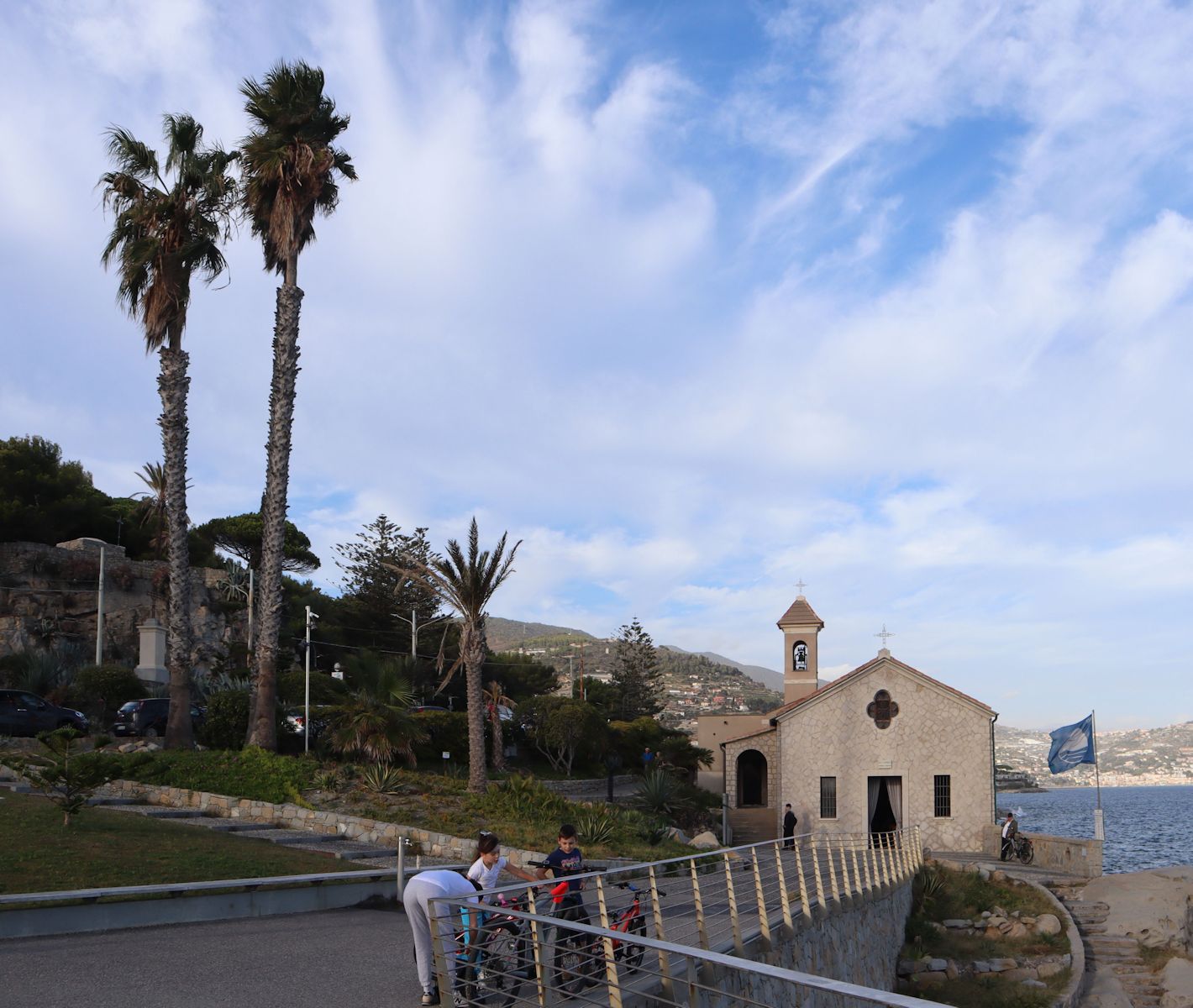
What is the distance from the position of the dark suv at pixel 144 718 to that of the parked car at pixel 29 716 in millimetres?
1042

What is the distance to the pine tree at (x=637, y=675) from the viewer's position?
2758 inches

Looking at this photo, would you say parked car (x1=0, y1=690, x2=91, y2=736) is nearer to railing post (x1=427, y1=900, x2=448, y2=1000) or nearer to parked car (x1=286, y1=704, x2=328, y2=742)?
parked car (x1=286, y1=704, x2=328, y2=742)

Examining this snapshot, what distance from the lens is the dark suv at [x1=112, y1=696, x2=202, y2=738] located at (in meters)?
26.4

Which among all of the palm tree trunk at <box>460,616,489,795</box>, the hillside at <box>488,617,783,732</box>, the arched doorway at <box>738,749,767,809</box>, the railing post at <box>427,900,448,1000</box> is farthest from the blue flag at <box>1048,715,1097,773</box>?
the hillside at <box>488,617,783,732</box>

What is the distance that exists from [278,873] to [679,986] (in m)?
7.59

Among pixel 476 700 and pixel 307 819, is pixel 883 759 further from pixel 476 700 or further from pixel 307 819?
pixel 307 819

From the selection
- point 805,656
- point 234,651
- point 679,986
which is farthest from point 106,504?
point 679,986

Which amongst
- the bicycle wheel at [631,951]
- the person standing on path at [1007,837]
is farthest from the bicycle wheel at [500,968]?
the person standing on path at [1007,837]

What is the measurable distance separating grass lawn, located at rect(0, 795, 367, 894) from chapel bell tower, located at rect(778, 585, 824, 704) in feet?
93.8

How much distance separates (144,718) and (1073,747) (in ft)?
98.1

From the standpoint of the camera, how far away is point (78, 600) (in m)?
43.1

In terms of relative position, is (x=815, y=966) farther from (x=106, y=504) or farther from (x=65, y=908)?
(x=106, y=504)

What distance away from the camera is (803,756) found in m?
36.1

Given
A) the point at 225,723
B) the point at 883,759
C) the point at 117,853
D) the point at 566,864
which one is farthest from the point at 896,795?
the point at 566,864
